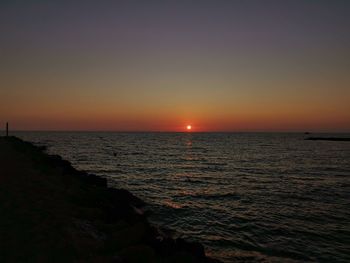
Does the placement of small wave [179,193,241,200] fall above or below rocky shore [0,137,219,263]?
below

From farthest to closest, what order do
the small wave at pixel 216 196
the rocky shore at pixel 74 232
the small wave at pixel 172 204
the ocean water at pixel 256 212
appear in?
the small wave at pixel 216 196 < the small wave at pixel 172 204 < the ocean water at pixel 256 212 < the rocky shore at pixel 74 232

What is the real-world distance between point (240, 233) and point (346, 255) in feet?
13.4

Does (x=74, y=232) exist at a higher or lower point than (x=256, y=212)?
higher

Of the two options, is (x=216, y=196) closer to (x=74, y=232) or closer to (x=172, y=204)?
(x=172, y=204)

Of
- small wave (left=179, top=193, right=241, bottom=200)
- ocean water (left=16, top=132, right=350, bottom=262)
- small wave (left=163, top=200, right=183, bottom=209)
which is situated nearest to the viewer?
ocean water (left=16, top=132, right=350, bottom=262)

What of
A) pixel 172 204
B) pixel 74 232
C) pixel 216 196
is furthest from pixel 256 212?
pixel 74 232

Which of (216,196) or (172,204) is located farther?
(216,196)

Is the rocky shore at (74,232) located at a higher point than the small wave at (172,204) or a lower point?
higher

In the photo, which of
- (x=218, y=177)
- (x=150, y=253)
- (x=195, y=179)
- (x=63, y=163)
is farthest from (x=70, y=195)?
(x=218, y=177)

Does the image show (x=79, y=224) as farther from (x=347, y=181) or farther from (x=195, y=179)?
(x=347, y=181)

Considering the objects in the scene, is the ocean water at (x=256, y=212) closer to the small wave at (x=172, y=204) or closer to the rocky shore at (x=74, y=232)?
the small wave at (x=172, y=204)

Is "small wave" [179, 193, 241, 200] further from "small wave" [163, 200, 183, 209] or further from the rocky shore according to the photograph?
the rocky shore

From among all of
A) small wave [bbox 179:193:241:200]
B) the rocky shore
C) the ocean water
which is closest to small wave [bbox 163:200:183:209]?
the ocean water

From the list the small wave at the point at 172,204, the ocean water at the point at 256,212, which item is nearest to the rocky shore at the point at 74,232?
the ocean water at the point at 256,212
